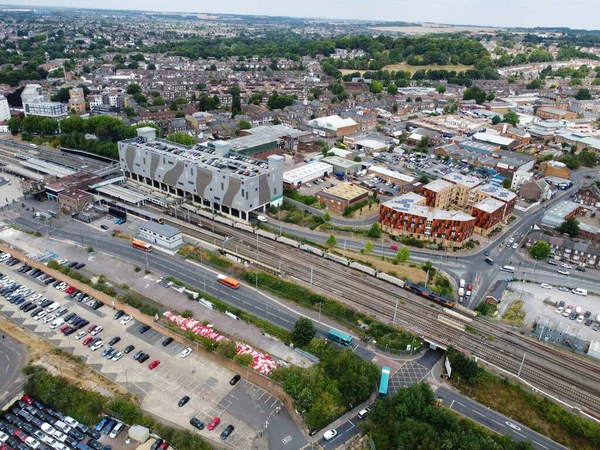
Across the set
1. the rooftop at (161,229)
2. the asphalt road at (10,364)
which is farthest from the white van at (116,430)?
the rooftop at (161,229)

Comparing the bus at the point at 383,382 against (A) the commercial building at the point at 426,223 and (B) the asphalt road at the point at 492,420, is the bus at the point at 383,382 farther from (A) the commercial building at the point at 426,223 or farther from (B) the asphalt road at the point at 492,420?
(A) the commercial building at the point at 426,223

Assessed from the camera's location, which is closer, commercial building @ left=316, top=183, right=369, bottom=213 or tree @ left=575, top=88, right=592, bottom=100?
commercial building @ left=316, top=183, right=369, bottom=213

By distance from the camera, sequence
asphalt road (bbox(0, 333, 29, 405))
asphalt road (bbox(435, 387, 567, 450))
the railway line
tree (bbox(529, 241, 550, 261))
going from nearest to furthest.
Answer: asphalt road (bbox(435, 387, 567, 450))
asphalt road (bbox(0, 333, 29, 405))
the railway line
tree (bbox(529, 241, 550, 261))

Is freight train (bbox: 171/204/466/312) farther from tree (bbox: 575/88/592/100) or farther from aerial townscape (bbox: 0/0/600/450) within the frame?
tree (bbox: 575/88/592/100)

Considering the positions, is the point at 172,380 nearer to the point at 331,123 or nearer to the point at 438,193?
the point at 438,193

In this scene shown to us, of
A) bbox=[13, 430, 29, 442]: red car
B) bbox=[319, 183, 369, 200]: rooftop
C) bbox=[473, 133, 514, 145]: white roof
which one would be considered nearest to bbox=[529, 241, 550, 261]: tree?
bbox=[319, 183, 369, 200]: rooftop

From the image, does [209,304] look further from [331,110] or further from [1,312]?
[331,110]
